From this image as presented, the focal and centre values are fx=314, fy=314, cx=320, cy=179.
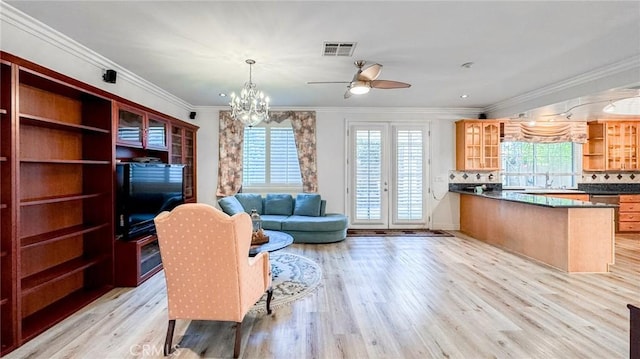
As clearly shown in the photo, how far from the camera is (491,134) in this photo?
6648 mm

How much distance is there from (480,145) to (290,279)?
5096 mm

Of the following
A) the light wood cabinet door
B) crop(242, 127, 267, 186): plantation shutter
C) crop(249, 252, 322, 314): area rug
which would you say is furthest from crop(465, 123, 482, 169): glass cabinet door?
crop(242, 127, 267, 186): plantation shutter

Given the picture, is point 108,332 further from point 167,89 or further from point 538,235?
point 538,235

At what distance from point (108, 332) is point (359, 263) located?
3.01m

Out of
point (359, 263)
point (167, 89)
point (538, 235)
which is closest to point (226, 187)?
point (167, 89)

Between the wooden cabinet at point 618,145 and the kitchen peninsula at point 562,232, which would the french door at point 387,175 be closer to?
the kitchen peninsula at point 562,232

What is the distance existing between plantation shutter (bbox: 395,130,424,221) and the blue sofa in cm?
154

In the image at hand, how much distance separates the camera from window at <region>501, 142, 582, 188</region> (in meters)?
7.04

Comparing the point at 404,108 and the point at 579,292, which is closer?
the point at 579,292

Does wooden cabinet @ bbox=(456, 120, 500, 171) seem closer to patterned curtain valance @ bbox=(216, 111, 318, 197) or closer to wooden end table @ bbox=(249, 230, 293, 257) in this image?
patterned curtain valance @ bbox=(216, 111, 318, 197)

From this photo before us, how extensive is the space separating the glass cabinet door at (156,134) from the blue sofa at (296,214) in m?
1.51

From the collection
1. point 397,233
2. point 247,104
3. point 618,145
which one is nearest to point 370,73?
point 247,104

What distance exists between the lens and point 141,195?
12.7 feet

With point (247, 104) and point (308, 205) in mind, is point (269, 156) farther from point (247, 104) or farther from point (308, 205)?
point (247, 104)
